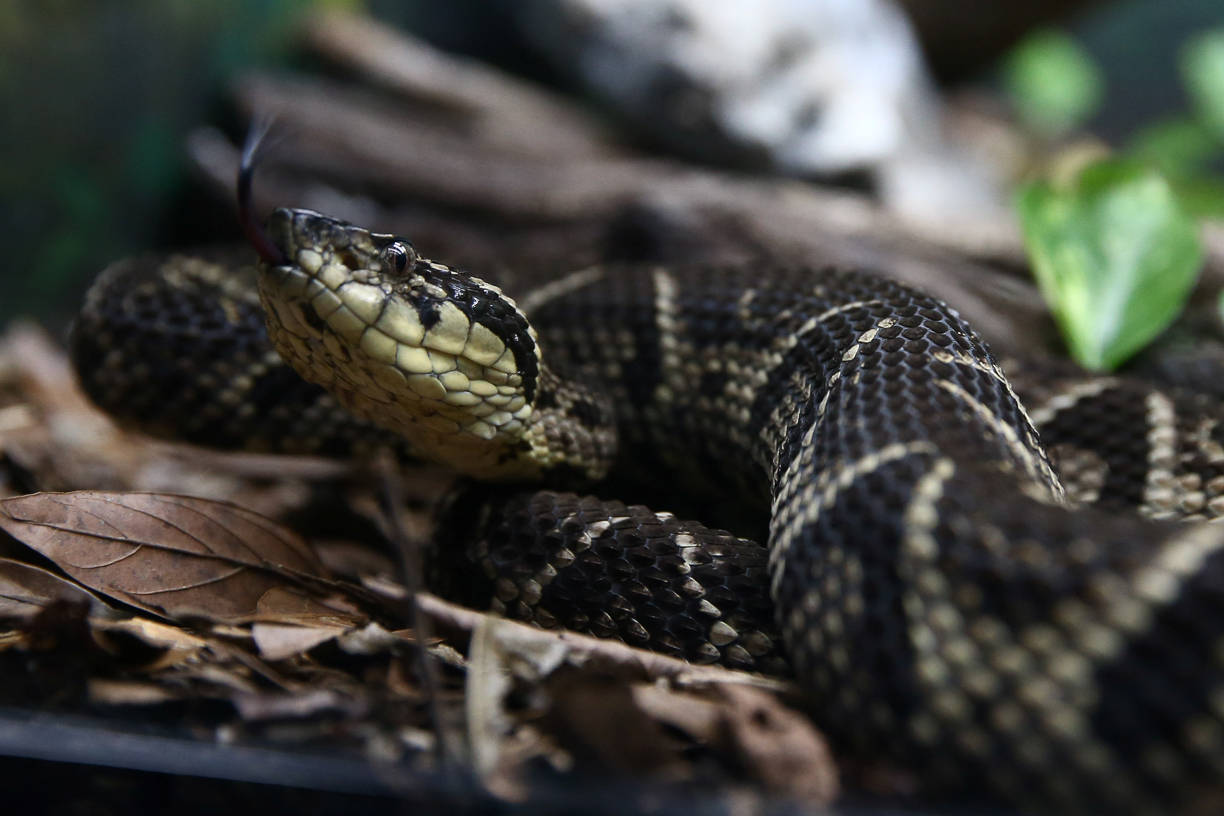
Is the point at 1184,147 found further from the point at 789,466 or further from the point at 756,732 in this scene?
the point at 756,732

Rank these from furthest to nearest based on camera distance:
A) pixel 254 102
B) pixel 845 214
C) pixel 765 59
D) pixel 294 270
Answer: pixel 765 59, pixel 254 102, pixel 845 214, pixel 294 270

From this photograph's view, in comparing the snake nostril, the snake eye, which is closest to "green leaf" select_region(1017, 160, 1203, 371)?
the snake eye

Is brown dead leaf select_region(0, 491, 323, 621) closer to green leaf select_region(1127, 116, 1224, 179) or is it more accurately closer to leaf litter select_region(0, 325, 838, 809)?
leaf litter select_region(0, 325, 838, 809)

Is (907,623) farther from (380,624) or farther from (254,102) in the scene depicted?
(254,102)

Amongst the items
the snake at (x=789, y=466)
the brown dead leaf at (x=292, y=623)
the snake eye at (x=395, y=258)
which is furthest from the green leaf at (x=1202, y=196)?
the brown dead leaf at (x=292, y=623)

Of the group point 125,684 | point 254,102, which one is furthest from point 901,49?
point 125,684

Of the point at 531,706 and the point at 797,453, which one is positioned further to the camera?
the point at 797,453

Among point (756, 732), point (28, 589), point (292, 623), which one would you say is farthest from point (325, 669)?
point (756, 732)
